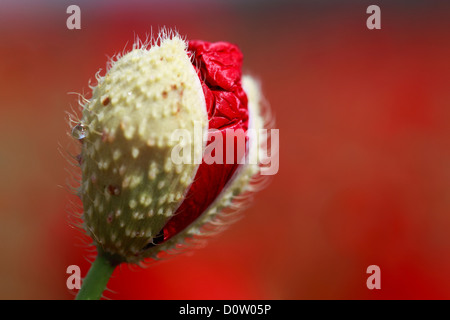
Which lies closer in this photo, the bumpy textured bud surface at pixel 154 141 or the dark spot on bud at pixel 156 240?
the bumpy textured bud surface at pixel 154 141

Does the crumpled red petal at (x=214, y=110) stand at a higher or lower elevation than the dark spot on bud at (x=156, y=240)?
higher

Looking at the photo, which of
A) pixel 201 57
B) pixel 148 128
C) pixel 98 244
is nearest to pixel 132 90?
pixel 148 128

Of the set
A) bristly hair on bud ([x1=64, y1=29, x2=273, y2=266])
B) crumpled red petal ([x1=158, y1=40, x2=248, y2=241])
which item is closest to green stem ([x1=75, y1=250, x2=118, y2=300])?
bristly hair on bud ([x1=64, y1=29, x2=273, y2=266])

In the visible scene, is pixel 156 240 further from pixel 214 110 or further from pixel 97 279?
pixel 214 110

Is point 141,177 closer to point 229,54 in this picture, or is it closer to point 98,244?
point 98,244

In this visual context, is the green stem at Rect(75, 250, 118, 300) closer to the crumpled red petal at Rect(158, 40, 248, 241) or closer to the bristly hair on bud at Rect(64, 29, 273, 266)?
the bristly hair on bud at Rect(64, 29, 273, 266)

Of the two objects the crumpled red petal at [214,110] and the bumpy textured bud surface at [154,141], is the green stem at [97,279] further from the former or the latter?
the crumpled red petal at [214,110]

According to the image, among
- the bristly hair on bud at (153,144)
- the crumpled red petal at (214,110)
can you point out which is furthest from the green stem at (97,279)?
the crumpled red petal at (214,110)
